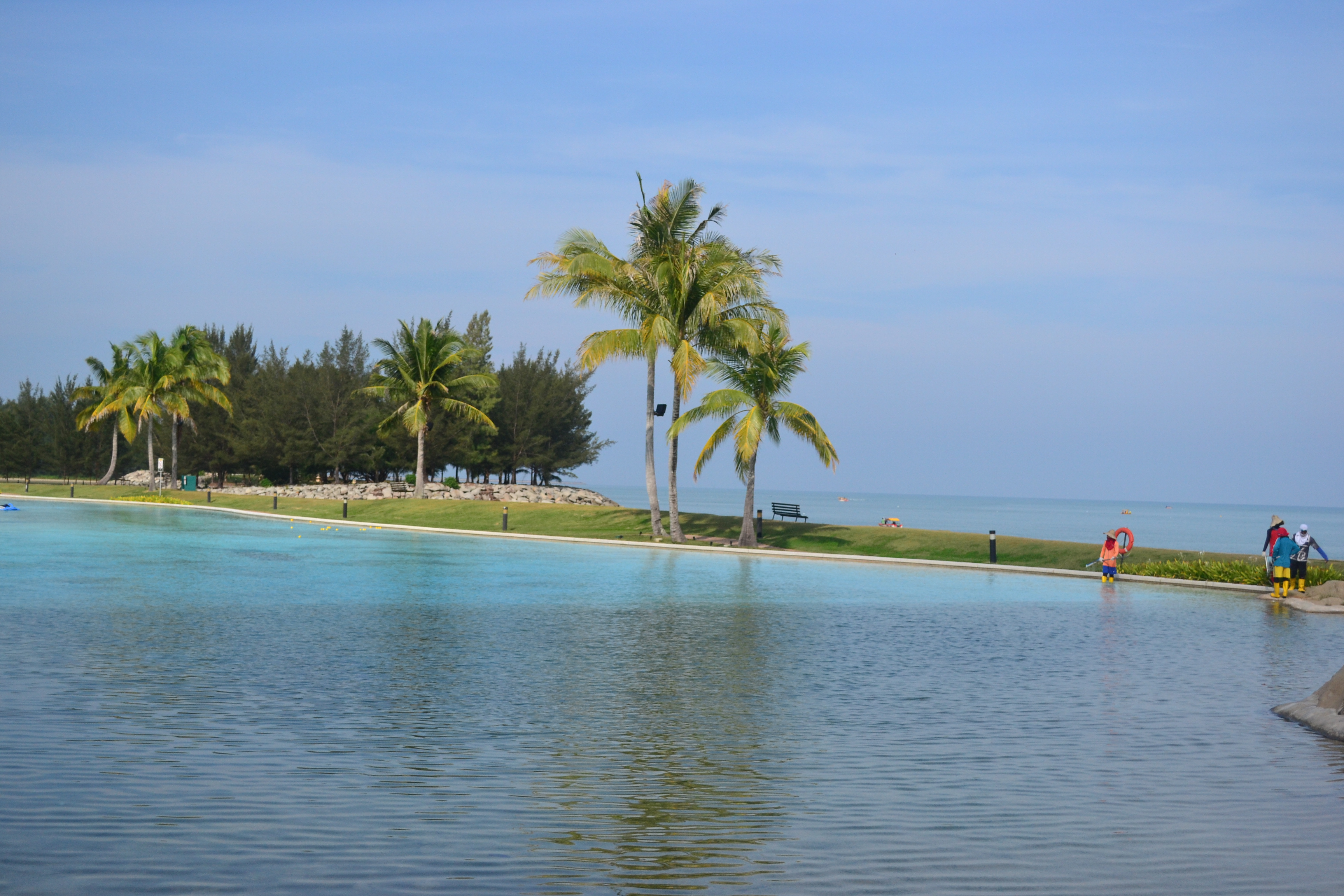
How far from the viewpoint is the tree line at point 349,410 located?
Answer: 60.0 m

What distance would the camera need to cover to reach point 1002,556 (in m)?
34.3

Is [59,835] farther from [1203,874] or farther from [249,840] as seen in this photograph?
[1203,874]

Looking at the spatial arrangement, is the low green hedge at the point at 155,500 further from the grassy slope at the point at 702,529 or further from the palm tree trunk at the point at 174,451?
the palm tree trunk at the point at 174,451

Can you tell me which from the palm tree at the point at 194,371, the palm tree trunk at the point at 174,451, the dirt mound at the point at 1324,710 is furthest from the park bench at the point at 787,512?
the palm tree trunk at the point at 174,451

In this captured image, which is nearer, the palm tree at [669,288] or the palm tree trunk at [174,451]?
the palm tree at [669,288]

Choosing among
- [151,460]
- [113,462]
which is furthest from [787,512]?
[113,462]

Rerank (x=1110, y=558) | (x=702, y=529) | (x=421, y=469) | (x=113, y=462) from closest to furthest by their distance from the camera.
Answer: (x=1110, y=558) → (x=702, y=529) → (x=421, y=469) → (x=113, y=462)

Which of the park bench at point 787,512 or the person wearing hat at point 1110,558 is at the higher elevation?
the park bench at point 787,512

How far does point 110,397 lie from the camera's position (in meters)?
69.7

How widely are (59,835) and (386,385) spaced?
54.7m

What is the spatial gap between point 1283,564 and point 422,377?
42.7 meters

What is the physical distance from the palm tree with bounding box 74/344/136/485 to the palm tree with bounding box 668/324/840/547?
41047 millimetres

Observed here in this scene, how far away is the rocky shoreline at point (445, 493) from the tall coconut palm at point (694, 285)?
72.0 feet

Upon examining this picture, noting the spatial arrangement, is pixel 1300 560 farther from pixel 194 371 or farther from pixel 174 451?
pixel 174 451
